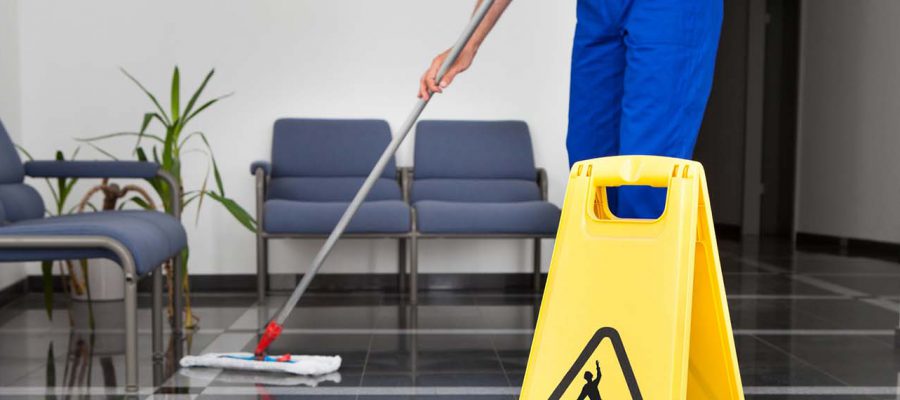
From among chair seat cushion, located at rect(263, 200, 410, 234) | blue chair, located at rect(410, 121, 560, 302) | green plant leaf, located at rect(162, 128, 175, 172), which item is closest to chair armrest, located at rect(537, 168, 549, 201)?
blue chair, located at rect(410, 121, 560, 302)

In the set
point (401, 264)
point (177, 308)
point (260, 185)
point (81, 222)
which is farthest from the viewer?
point (401, 264)

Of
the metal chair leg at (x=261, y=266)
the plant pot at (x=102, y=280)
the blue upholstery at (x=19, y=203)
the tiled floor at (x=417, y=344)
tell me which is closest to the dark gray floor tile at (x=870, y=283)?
the tiled floor at (x=417, y=344)

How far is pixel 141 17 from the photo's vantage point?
4.22 metres

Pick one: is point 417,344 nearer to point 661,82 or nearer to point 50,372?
point 50,372

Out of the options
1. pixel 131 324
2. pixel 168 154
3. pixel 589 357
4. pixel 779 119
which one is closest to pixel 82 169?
pixel 168 154

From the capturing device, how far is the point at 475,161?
14.0 feet

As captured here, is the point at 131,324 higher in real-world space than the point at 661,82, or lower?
lower

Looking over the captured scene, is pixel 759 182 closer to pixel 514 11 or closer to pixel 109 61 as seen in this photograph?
pixel 514 11

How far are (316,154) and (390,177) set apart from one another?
1.13ft

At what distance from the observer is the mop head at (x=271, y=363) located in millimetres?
2504

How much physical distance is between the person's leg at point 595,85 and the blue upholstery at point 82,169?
1537 millimetres

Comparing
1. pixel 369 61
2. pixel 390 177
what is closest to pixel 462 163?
pixel 390 177

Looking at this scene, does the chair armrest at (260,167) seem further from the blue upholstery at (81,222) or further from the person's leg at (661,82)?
the person's leg at (661,82)

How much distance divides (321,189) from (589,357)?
298 cm
